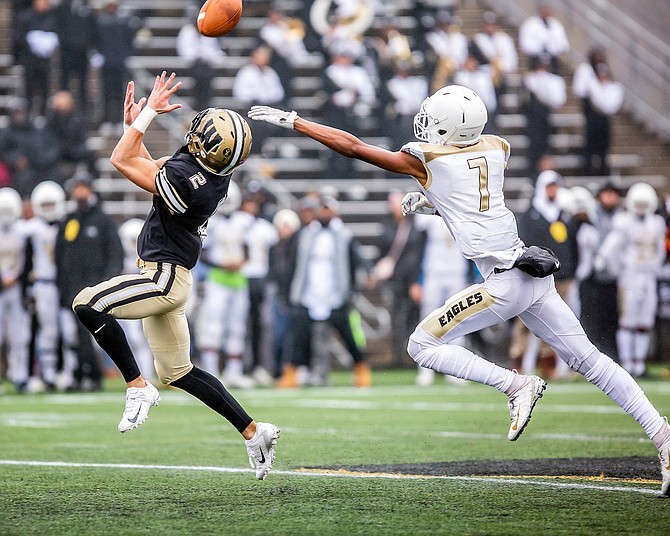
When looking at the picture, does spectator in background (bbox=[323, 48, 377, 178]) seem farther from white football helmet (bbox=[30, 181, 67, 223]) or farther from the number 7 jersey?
the number 7 jersey

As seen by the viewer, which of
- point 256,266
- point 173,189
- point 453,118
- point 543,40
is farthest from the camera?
point 543,40

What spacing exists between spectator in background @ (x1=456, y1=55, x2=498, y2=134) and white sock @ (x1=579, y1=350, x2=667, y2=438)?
12303mm

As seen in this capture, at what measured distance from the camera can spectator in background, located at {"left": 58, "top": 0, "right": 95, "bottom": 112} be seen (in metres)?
17.5

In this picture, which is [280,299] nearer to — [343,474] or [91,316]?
[343,474]

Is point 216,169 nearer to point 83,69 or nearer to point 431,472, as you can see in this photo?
point 431,472

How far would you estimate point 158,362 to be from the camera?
21.4 feet

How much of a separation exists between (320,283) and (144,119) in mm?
7798

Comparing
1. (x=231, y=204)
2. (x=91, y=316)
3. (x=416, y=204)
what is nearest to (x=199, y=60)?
(x=231, y=204)

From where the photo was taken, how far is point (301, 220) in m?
14.4

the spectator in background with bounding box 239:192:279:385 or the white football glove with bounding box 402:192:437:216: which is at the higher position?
the white football glove with bounding box 402:192:437:216

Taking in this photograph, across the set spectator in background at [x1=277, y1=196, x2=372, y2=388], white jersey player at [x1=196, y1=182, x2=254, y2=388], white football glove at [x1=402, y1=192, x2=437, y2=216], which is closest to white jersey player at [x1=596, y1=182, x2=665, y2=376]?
spectator in background at [x1=277, y1=196, x2=372, y2=388]

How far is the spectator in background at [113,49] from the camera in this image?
17.7 metres

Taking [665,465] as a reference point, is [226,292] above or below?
below

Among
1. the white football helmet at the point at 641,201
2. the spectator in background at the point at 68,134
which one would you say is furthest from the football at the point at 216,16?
the spectator in background at the point at 68,134
